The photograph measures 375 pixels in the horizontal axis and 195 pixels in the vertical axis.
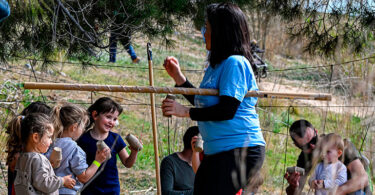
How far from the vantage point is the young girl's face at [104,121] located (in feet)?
10.9

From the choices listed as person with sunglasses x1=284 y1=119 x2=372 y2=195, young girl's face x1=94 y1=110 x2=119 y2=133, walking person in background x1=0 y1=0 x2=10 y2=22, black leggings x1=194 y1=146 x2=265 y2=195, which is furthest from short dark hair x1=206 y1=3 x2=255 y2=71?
young girl's face x1=94 y1=110 x2=119 y2=133

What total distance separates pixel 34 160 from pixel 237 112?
3.67 feet

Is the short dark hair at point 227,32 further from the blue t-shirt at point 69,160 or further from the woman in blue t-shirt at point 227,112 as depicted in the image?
the blue t-shirt at point 69,160

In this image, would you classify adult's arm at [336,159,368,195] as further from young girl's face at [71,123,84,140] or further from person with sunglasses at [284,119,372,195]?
young girl's face at [71,123,84,140]

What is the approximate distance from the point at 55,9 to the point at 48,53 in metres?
0.49

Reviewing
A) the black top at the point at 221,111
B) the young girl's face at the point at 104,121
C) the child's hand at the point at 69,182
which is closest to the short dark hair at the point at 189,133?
the young girl's face at the point at 104,121

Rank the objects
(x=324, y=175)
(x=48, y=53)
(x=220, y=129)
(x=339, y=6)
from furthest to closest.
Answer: (x=339, y=6) < (x=48, y=53) < (x=324, y=175) < (x=220, y=129)

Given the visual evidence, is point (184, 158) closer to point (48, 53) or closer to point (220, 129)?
point (220, 129)

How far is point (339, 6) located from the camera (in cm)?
445

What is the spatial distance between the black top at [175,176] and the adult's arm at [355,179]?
103 cm

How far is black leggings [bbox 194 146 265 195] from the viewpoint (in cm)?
229

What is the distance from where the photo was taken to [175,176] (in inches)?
136

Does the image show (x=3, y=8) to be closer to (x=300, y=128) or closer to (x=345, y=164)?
(x=300, y=128)

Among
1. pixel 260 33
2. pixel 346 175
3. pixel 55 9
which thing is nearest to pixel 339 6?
pixel 346 175
